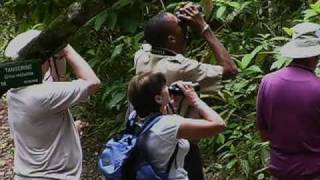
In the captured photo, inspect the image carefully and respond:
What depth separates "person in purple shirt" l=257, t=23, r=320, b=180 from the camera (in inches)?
148

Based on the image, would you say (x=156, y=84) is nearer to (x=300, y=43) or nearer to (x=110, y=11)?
(x=300, y=43)

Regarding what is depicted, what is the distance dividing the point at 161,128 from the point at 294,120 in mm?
863

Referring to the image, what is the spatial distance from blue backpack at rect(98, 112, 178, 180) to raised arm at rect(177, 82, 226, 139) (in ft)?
0.38

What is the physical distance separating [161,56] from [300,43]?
0.83 m

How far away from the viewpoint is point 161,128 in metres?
3.42

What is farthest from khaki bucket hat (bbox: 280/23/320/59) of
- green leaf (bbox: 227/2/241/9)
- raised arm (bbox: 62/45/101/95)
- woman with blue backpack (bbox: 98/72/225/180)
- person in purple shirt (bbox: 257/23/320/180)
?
green leaf (bbox: 227/2/241/9)

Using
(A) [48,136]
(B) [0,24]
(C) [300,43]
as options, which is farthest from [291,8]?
(B) [0,24]

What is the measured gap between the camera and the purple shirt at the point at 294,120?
3754 mm

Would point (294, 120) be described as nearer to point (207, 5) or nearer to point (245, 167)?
point (245, 167)

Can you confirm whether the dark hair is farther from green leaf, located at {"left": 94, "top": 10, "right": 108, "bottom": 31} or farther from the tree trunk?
green leaf, located at {"left": 94, "top": 10, "right": 108, "bottom": 31}

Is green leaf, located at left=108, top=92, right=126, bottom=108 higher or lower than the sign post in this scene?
lower

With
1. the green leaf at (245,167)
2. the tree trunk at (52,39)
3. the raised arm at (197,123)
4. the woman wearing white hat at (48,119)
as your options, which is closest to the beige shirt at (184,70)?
the raised arm at (197,123)

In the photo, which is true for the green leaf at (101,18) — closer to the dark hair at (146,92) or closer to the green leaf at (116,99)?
the green leaf at (116,99)

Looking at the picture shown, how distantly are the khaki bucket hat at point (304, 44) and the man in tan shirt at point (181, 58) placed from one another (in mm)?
415
